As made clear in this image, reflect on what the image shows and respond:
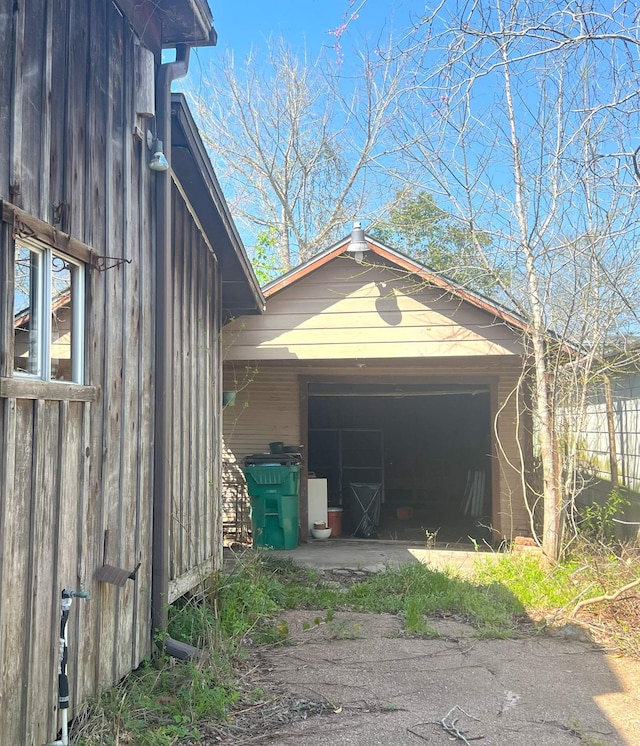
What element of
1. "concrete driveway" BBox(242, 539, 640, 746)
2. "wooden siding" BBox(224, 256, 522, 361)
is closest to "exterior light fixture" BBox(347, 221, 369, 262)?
"wooden siding" BBox(224, 256, 522, 361)

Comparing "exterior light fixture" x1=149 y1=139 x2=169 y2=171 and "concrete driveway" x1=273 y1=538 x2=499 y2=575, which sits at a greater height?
"exterior light fixture" x1=149 y1=139 x2=169 y2=171

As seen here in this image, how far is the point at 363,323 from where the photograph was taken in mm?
7961

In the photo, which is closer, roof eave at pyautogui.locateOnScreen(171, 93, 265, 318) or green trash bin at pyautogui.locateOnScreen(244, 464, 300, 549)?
roof eave at pyautogui.locateOnScreen(171, 93, 265, 318)

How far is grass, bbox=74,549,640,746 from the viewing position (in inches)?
143

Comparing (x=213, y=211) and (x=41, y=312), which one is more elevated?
(x=213, y=211)

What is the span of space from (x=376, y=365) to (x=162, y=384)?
17.7 ft

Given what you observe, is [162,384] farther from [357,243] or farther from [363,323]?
[357,243]

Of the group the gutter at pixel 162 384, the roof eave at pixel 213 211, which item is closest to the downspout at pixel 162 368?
the gutter at pixel 162 384

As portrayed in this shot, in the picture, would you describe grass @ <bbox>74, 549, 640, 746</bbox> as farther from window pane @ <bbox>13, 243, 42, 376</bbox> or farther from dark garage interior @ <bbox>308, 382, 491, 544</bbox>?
dark garage interior @ <bbox>308, 382, 491, 544</bbox>

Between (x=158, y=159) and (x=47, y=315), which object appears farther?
(x=158, y=159)

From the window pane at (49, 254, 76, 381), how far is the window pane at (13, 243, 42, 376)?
0.41 feet

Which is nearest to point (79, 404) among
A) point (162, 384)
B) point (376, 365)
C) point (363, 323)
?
point (162, 384)

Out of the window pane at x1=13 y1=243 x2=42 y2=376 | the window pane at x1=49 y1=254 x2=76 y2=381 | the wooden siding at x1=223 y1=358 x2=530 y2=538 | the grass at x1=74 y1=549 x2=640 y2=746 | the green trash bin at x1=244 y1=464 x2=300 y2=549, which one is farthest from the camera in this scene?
the wooden siding at x1=223 y1=358 x2=530 y2=538

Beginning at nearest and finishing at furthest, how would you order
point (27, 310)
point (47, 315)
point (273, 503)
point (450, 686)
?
point (27, 310)
point (47, 315)
point (450, 686)
point (273, 503)
